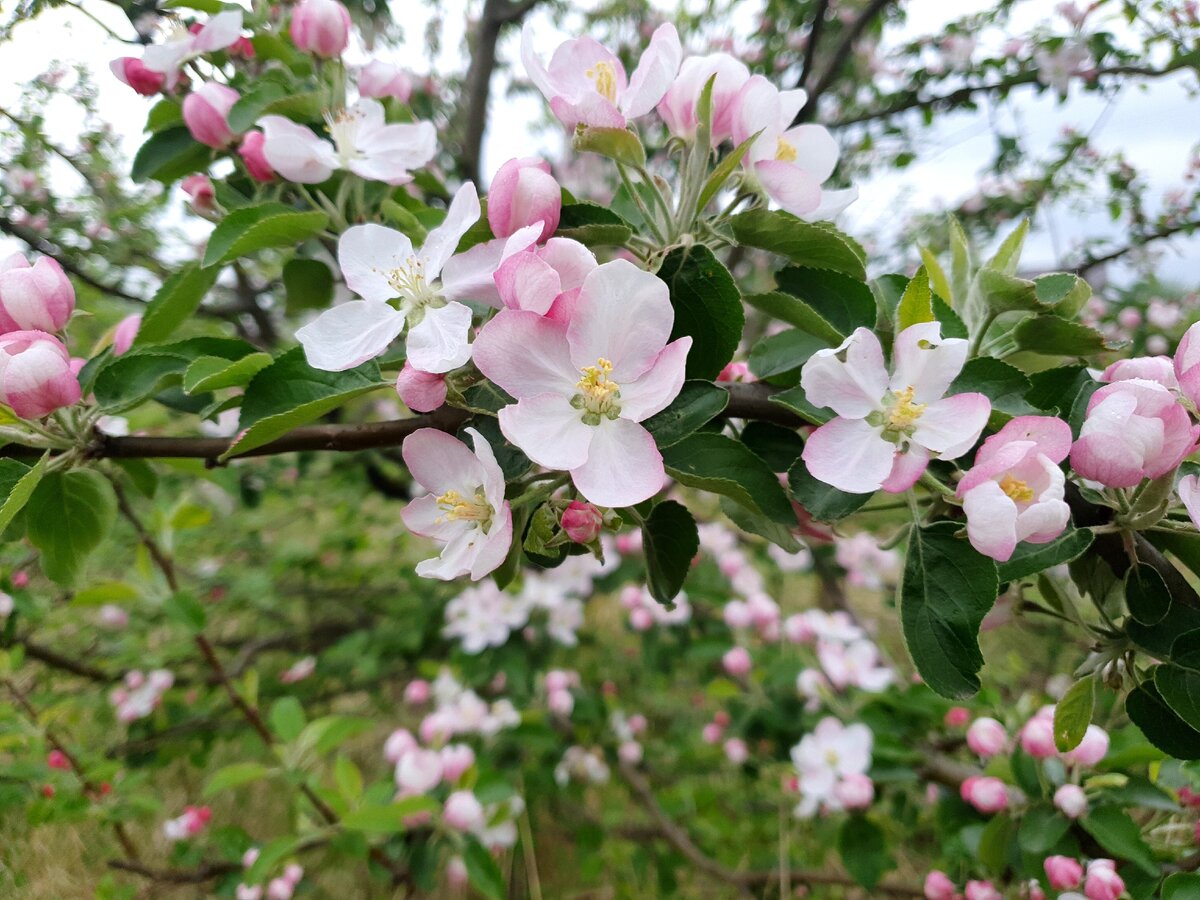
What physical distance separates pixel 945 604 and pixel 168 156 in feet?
2.84

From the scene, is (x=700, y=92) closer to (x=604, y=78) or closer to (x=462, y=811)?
(x=604, y=78)

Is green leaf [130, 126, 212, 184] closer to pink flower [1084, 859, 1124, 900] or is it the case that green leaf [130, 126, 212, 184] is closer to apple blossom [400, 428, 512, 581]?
apple blossom [400, 428, 512, 581]

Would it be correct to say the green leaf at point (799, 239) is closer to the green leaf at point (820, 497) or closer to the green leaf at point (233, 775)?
the green leaf at point (820, 497)

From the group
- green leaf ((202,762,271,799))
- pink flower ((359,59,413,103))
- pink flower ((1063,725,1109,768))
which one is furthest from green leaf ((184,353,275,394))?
pink flower ((1063,725,1109,768))

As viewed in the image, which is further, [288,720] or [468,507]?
[288,720]

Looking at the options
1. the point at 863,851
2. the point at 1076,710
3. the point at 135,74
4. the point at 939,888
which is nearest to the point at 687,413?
the point at 1076,710

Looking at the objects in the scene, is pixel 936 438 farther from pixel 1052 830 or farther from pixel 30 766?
pixel 30 766

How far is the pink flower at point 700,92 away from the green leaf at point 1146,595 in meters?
0.42

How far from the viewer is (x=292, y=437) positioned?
0.50 metres

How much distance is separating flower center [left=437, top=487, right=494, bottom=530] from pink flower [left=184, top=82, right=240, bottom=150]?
0.50m

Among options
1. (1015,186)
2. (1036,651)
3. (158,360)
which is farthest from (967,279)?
(1036,651)

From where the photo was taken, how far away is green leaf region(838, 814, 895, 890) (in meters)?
1.12

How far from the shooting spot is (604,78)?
1.67 feet

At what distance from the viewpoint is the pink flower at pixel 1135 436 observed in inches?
15.6
